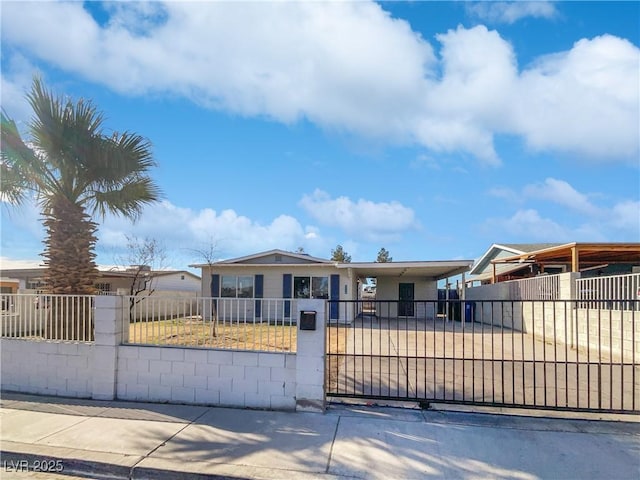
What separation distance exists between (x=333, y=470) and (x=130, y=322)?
4.35m

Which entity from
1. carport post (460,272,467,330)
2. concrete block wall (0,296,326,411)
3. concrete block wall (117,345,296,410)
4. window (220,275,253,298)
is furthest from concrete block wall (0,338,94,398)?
window (220,275,253,298)

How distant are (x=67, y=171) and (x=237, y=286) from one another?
12053 mm

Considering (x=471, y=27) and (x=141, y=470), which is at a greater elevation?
(x=471, y=27)

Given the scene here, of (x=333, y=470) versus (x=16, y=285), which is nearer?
(x=333, y=470)

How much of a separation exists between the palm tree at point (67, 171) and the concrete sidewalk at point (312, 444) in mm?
2773

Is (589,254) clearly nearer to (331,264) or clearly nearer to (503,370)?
(331,264)

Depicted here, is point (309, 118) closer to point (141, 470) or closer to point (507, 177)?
point (507, 177)

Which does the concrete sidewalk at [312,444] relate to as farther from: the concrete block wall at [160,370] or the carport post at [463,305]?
the carport post at [463,305]

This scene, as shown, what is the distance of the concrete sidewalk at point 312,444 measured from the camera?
3654 millimetres

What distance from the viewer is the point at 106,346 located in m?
5.82

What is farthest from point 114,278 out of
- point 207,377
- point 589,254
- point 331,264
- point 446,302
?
point 589,254

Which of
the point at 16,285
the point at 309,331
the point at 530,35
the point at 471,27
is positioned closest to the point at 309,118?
the point at 471,27

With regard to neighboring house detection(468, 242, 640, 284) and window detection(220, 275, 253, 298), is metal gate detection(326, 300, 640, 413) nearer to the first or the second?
neighboring house detection(468, 242, 640, 284)

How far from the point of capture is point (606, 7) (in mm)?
7352
